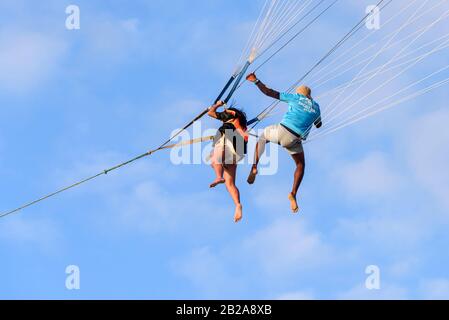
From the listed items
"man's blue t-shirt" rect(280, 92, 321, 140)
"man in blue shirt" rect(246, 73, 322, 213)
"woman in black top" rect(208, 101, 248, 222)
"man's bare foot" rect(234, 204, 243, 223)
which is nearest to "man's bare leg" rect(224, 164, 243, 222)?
"woman in black top" rect(208, 101, 248, 222)

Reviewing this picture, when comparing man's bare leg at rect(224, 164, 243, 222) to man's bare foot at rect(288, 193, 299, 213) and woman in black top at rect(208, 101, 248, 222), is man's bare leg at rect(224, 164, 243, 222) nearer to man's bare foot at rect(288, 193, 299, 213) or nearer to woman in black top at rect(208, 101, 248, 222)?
woman in black top at rect(208, 101, 248, 222)

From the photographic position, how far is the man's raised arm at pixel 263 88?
23844mm

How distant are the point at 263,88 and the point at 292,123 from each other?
105 centimetres

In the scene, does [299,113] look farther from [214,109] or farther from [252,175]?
[214,109]

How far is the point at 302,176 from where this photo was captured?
24.6 meters

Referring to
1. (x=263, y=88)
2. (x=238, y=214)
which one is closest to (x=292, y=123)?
(x=263, y=88)

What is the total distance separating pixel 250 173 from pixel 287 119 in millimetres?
1531

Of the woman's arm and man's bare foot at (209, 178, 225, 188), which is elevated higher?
the woman's arm

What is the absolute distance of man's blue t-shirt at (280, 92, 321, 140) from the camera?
78.5 feet

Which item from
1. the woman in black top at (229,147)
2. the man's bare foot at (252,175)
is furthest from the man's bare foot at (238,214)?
the man's bare foot at (252,175)

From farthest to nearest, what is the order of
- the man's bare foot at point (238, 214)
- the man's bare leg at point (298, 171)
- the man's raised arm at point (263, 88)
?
1. the man's bare leg at point (298, 171)
2. the man's raised arm at point (263, 88)
3. the man's bare foot at point (238, 214)

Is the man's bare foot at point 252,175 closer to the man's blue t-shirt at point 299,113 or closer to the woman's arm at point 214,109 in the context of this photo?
the man's blue t-shirt at point 299,113
